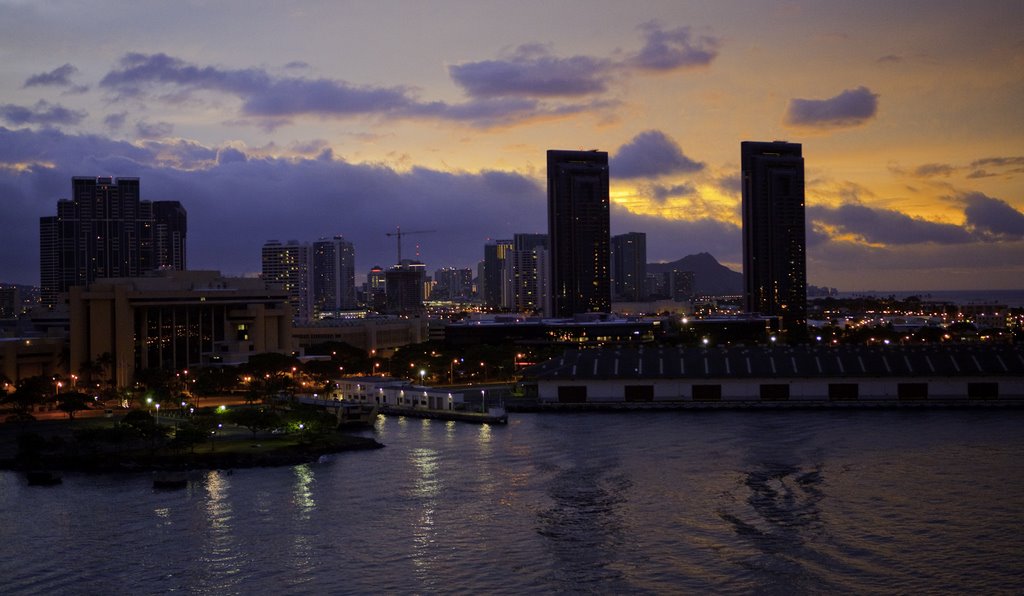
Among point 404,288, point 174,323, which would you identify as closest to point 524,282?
point 404,288

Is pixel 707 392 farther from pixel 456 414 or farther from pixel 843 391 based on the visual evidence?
pixel 456 414

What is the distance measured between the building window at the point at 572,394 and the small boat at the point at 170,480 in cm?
1038

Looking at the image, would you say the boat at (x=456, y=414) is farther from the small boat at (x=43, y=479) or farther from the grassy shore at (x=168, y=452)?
the small boat at (x=43, y=479)

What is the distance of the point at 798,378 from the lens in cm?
2342

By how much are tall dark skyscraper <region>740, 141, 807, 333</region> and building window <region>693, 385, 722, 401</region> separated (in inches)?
1844

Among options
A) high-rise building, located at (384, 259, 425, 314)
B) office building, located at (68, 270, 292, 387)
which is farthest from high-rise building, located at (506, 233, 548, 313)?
office building, located at (68, 270, 292, 387)

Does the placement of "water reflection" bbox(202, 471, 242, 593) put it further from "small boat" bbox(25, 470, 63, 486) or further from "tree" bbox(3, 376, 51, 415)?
"tree" bbox(3, 376, 51, 415)

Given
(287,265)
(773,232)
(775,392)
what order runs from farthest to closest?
(287,265) → (773,232) → (775,392)

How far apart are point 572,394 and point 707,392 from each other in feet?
10.2

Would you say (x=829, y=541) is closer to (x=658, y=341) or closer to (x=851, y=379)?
(x=851, y=379)

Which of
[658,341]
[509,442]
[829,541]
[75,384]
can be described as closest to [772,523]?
[829,541]

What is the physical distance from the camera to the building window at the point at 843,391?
76.0 feet

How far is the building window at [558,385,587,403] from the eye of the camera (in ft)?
78.2

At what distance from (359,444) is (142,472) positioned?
12.3ft
